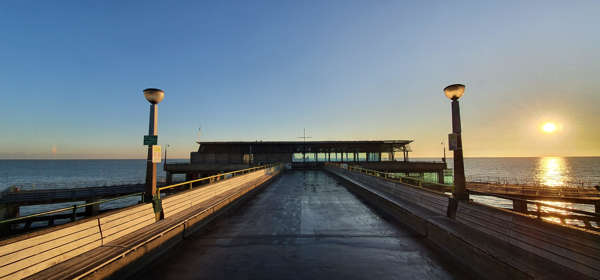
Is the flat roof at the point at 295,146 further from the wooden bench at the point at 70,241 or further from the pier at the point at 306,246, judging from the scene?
the wooden bench at the point at 70,241

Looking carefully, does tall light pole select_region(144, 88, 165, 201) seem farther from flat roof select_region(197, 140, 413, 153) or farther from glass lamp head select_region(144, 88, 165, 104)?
flat roof select_region(197, 140, 413, 153)

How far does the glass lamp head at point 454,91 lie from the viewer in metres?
7.36

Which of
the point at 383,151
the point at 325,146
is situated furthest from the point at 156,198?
the point at 383,151

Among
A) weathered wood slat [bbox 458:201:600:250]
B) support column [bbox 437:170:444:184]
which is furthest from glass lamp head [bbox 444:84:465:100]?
support column [bbox 437:170:444:184]

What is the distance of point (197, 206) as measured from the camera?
9586 mm

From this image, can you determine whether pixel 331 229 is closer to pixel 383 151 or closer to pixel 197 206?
pixel 197 206

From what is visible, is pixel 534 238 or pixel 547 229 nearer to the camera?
pixel 547 229

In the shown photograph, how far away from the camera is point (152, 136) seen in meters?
7.45

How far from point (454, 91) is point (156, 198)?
9.84 meters

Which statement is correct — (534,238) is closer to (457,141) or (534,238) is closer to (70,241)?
(457,141)

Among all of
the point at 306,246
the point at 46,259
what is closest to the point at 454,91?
A: the point at 306,246

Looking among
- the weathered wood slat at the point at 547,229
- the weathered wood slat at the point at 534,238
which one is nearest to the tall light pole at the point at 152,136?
the weathered wood slat at the point at 534,238

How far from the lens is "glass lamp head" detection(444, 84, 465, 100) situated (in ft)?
24.1

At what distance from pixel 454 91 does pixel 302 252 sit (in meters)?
6.59
